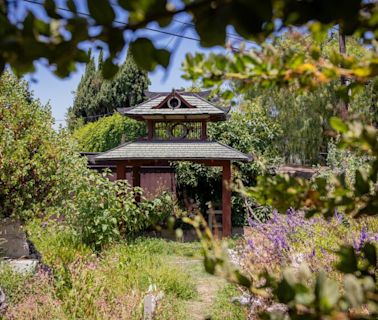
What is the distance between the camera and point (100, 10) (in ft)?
1.89

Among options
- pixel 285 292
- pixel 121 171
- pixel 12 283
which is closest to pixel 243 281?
pixel 285 292

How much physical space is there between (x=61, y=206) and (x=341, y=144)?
635cm

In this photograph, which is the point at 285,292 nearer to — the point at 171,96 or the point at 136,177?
the point at 171,96

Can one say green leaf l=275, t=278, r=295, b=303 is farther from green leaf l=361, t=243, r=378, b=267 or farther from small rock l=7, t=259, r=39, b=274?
small rock l=7, t=259, r=39, b=274

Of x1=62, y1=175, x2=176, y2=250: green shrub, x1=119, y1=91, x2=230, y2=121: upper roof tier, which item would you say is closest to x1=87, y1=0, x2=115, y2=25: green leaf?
x1=62, y1=175, x2=176, y2=250: green shrub

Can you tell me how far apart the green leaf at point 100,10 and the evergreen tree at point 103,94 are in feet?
85.9

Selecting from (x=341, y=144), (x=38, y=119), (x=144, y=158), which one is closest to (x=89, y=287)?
(x=38, y=119)

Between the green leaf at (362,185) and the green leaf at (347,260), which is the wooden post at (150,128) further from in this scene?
the green leaf at (347,260)

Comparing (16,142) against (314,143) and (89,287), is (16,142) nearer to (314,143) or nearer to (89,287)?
(89,287)

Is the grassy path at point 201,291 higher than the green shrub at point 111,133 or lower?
lower

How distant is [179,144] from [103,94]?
17.9 metres

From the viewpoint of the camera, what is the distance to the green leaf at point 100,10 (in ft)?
1.88

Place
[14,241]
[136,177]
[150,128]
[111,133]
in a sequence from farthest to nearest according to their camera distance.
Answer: [111,133]
[136,177]
[150,128]
[14,241]

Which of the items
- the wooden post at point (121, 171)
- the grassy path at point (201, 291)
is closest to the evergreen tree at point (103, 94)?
the wooden post at point (121, 171)
